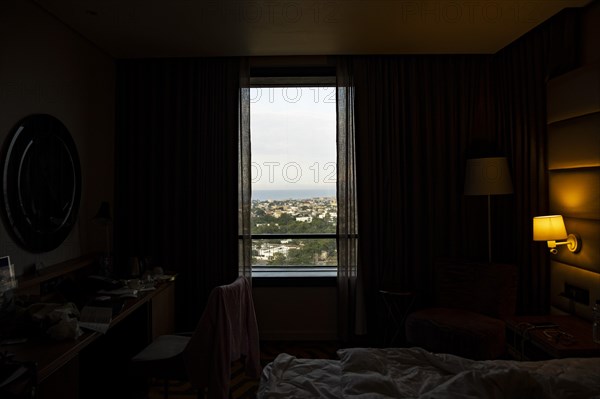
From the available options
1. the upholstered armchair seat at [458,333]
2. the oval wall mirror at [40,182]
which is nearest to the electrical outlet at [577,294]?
the upholstered armchair seat at [458,333]

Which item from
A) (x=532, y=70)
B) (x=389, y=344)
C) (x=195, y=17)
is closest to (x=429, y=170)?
(x=532, y=70)

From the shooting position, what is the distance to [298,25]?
272 cm

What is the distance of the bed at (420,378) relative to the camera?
1369 millimetres

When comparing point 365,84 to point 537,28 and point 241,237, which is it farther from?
point 241,237

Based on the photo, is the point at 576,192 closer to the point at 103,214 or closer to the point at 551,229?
the point at 551,229

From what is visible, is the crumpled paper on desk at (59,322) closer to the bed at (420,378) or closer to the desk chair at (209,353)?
the desk chair at (209,353)

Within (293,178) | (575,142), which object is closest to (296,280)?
(293,178)

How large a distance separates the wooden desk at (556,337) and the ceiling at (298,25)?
6.67ft

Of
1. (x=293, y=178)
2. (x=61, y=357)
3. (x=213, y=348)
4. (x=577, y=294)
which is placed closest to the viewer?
(x=61, y=357)

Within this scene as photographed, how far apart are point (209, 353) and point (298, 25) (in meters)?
2.23

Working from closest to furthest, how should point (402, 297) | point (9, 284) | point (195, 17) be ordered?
point (9, 284) → point (195, 17) → point (402, 297)

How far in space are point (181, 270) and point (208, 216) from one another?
0.54m

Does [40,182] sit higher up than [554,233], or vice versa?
[40,182]

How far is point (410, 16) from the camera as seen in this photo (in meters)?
2.60
